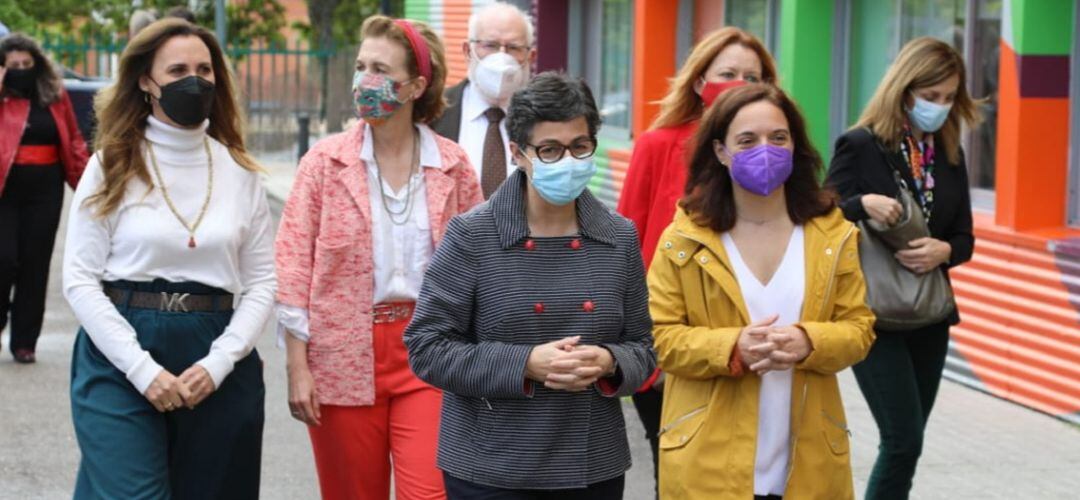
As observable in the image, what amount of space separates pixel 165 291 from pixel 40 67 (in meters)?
6.59

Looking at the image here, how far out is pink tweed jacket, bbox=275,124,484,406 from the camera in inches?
219

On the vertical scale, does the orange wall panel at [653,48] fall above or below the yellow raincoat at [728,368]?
above

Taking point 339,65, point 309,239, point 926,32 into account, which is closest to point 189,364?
point 309,239

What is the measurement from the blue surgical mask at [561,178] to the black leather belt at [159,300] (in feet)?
4.01

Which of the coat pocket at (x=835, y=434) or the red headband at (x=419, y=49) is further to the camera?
the red headband at (x=419, y=49)

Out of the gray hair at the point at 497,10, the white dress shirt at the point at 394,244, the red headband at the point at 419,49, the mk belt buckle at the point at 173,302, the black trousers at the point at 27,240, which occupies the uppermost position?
the gray hair at the point at 497,10

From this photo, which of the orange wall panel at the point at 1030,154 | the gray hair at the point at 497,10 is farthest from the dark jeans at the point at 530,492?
the orange wall panel at the point at 1030,154

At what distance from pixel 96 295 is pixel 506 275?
129cm

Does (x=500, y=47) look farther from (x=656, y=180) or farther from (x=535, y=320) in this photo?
(x=535, y=320)

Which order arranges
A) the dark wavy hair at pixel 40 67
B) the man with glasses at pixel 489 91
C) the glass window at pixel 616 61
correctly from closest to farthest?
1. the man with glasses at pixel 489 91
2. the dark wavy hair at pixel 40 67
3. the glass window at pixel 616 61

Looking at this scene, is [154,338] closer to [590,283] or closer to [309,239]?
[309,239]

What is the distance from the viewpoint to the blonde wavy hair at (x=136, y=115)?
5289mm

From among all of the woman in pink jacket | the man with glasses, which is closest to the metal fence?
the man with glasses

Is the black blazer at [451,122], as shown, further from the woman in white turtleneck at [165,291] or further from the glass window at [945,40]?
the glass window at [945,40]
